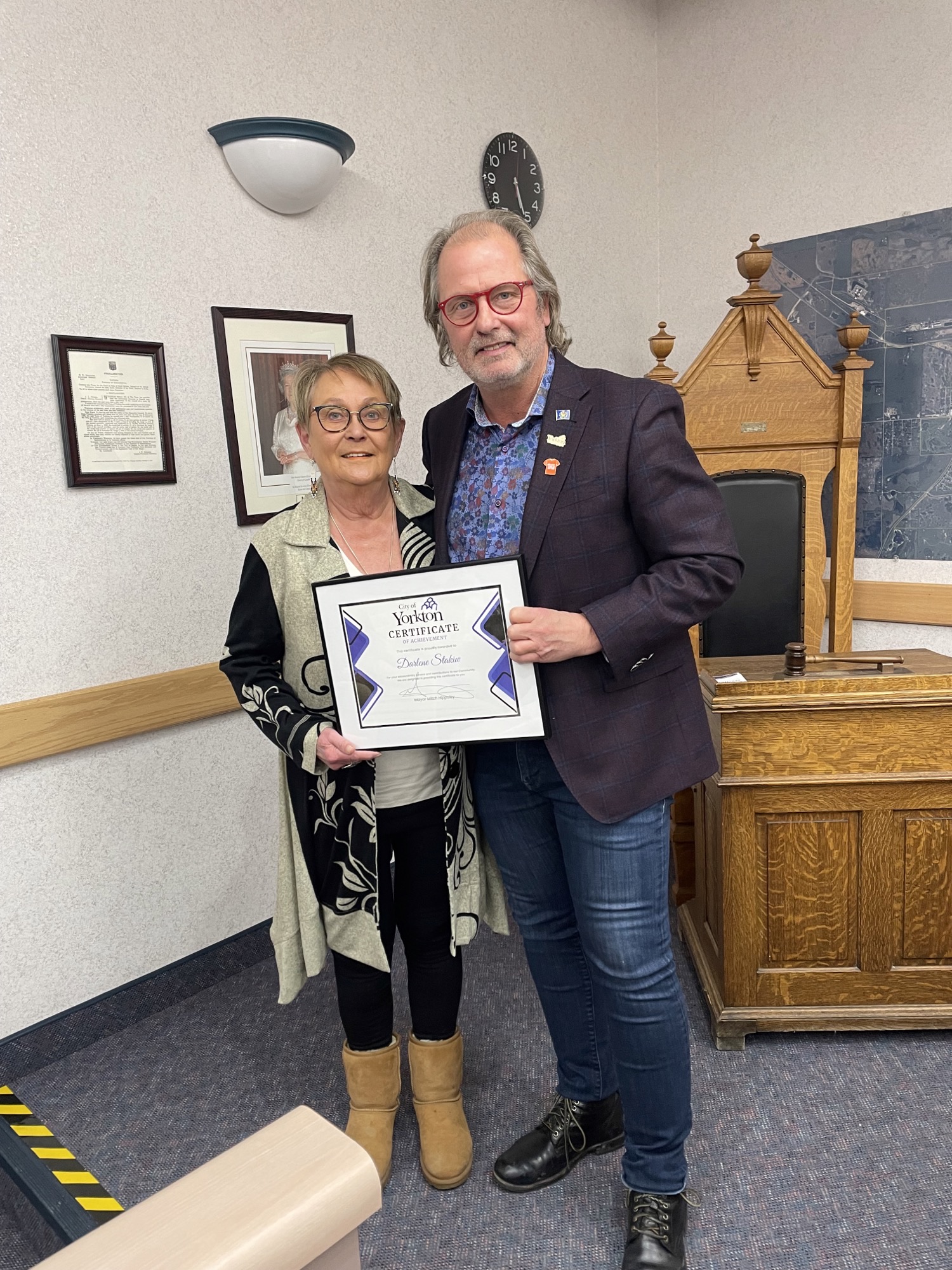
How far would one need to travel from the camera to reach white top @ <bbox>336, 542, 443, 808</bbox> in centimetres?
171

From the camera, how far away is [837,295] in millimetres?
3369

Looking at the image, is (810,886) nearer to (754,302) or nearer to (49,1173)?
(49,1173)

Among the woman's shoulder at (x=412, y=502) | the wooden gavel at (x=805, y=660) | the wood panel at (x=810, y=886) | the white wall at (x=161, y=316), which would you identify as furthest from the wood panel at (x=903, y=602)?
the woman's shoulder at (x=412, y=502)

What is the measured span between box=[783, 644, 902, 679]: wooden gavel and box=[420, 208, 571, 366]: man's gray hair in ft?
2.96

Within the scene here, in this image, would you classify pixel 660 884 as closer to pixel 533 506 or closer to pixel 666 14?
pixel 533 506

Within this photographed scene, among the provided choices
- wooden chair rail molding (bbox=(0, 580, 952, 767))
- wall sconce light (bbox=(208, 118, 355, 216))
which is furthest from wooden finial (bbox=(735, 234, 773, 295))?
wooden chair rail molding (bbox=(0, 580, 952, 767))

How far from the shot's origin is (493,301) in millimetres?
1479

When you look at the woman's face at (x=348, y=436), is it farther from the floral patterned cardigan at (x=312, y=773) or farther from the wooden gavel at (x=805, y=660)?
the wooden gavel at (x=805, y=660)

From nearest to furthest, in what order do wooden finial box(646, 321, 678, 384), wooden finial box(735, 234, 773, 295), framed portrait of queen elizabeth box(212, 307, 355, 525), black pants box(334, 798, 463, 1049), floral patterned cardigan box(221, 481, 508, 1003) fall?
floral patterned cardigan box(221, 481, 508, 1003) → black pants box(334, 798, 463, 1049) → framed portrait of queen elizabeth box(212, 307, 355, 525) → wooden finial box(735, 234, 773, 295) → wooden finial box(646, 321, 678, 384)

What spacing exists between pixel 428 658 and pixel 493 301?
0.58 m

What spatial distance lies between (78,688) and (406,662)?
46.0 inches

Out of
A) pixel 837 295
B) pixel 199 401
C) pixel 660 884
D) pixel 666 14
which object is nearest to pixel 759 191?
pixel 837 295

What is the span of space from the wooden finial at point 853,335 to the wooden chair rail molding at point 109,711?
2.28 meters

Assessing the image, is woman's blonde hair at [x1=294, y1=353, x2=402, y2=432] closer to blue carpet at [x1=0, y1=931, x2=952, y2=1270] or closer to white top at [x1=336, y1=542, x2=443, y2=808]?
white top at [x1=336, y1=542, x2=443, y2=808]
